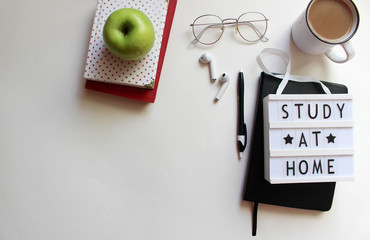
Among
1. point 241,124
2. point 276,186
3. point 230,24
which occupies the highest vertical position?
point 230,24

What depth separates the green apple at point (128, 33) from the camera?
19.9 inches

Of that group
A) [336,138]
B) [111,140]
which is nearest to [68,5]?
[111,140]

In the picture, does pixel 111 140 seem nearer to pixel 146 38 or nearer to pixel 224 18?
pixel 146 38

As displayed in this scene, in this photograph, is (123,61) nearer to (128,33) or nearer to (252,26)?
(128,33)

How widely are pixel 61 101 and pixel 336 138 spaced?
26.7 inches

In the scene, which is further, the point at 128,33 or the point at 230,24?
Answer: the point at 230,24

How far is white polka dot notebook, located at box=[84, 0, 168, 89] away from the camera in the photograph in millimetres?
578

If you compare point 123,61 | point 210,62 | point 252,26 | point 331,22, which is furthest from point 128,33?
point 331,22

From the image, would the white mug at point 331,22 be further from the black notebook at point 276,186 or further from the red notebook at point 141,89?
the red notebook at point 141,89

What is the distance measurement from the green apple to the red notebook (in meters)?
0.08

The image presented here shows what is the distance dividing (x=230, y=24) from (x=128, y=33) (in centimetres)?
27

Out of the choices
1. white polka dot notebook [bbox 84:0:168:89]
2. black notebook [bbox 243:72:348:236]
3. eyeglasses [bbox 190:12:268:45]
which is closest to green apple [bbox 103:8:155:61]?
white polka dot notebook [bbox 84:0:168:89]

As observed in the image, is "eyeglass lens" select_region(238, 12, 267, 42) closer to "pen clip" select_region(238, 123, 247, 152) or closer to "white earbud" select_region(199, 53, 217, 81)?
"white earbud" select_region(199, 53, 217, 81)

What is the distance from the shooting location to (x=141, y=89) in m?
0.61
